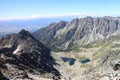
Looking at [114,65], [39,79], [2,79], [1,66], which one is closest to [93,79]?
[114,65]

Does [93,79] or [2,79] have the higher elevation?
[93,79]

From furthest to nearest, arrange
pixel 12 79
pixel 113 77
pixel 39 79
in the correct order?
1. pixel 39 79
2. pixel 12 79
3. pixel 113 77

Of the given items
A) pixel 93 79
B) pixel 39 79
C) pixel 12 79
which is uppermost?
pixel 93 79

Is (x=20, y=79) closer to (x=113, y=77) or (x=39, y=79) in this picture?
(x=39, y=79)

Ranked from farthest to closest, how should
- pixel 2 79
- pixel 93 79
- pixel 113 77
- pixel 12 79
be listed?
pixel 12 79 < pixel 2 79 < pixel 93 79 < pixel 113 77

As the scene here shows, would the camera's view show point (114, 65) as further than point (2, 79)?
No

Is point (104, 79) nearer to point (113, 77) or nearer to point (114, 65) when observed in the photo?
point (113, 77)

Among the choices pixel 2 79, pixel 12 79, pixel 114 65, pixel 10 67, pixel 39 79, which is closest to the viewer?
pixel 114 65

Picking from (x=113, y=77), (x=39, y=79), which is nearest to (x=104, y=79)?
(x=113, y=77)

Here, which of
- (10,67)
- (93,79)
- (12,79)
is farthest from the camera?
(10,67)
